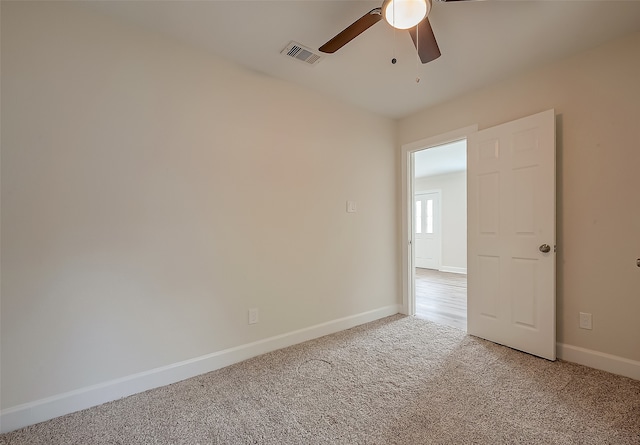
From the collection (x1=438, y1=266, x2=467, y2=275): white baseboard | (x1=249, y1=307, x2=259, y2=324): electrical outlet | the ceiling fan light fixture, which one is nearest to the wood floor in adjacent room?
(x1=438, y1=266, x2=467, y2=275): white baseboard

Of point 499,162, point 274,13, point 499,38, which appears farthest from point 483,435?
point 274,13

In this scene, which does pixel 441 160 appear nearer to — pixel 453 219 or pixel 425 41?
pixel 453 219

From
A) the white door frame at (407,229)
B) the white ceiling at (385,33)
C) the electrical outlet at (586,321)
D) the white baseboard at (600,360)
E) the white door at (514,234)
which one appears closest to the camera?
the white ceiling at (385,33)

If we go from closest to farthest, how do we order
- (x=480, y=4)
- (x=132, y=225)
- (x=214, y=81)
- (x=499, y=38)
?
(x=480, y=4) → (x=132, y=225) → (x=499, y=38) → (x=214, y=81)

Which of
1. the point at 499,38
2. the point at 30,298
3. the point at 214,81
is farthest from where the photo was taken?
the point at 214,81

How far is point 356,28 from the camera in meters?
1.54

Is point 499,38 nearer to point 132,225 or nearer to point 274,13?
point 274,13

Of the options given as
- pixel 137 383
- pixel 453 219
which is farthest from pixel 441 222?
pixel 137 383

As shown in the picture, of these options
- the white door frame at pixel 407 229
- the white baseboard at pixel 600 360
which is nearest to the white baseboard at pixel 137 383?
the white door frame at pixel 407 229

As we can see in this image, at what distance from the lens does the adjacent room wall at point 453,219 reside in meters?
6.46

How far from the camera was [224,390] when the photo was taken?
6.09ft

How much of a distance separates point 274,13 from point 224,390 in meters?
2.40

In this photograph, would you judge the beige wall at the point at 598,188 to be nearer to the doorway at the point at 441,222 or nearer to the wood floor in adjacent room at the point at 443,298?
the wood floor in adjacent room at the point at 443,298

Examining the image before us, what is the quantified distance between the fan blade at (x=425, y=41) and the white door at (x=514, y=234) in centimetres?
125
